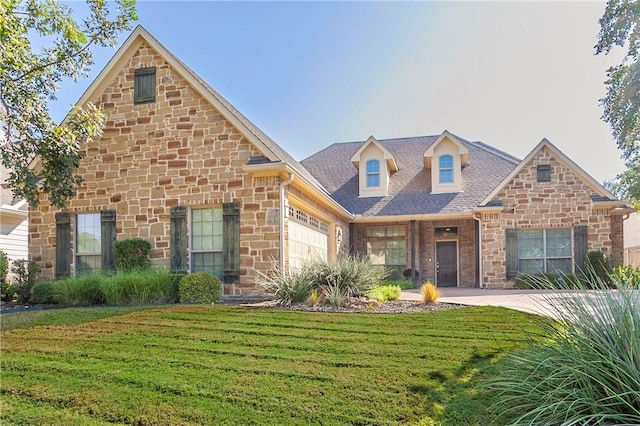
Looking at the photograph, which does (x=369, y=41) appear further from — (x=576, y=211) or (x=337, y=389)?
(x=337, y=389)

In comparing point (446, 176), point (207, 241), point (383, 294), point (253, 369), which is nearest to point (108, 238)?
point (207, 241)

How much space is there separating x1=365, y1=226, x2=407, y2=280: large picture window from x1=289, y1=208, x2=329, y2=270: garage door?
3387mm

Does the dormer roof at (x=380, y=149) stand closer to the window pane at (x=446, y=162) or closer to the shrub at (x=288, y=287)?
the window pane at (x=446, y=162)

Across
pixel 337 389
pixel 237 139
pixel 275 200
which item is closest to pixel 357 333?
pixel 337 389

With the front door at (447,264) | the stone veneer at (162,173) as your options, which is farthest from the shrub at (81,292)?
the front door at (447,264)

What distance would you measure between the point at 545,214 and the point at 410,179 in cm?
553

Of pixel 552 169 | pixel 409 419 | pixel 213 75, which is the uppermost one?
pixel 213 75

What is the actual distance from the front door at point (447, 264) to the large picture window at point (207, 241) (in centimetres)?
991

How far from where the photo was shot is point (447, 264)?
1655 centimetres

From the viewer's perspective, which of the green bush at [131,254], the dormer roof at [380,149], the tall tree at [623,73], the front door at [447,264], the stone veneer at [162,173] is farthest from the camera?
the dormer roof at [380,149]

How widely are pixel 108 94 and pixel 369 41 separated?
7.46 metres

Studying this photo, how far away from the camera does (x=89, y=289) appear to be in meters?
8.70

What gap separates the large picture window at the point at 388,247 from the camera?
1662 centimetres

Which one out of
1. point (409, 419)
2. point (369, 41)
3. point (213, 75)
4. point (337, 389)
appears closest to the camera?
point (409, 419)
